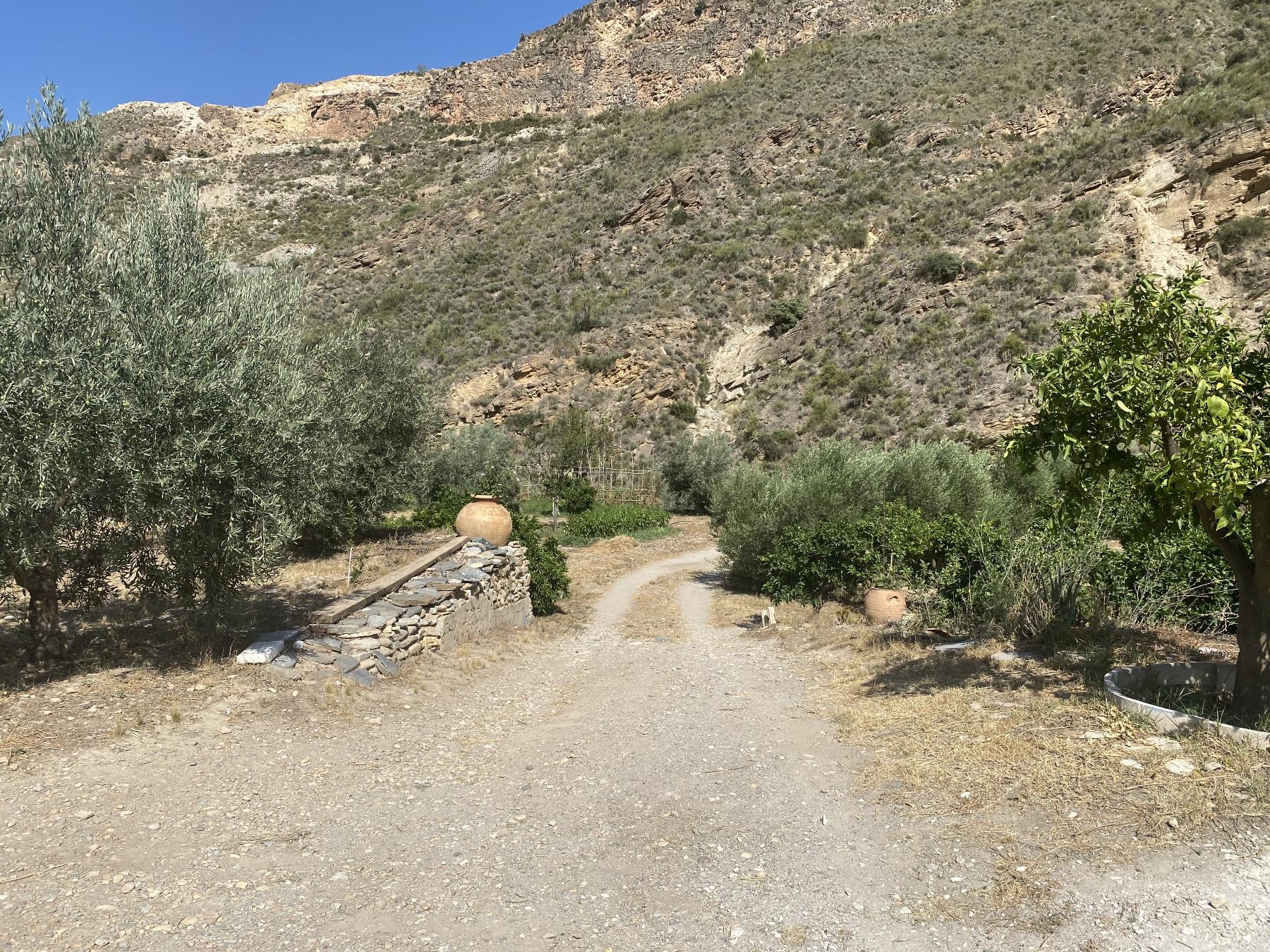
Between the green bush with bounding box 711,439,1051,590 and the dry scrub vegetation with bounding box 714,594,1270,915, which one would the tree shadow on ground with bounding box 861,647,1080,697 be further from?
the green bush with bounding box 711,439,1051,590

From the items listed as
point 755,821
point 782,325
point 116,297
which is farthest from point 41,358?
point 782,325

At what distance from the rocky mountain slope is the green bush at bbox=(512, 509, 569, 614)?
5.37m

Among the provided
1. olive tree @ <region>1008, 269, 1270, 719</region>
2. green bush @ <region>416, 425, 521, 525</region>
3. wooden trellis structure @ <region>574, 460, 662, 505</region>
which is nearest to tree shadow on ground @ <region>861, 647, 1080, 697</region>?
olive tree @ <region>1008, 269, 1270, 719</region>

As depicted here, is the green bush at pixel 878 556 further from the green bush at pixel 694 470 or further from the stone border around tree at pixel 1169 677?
the green bush at pixel 694 470

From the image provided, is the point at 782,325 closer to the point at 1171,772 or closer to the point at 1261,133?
the point at 1261,133

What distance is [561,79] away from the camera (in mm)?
62906

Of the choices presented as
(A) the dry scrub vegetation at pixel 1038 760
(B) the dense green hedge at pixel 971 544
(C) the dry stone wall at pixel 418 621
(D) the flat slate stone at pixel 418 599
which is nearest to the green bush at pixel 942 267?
(B) the dense green hedge at pixel 971 544

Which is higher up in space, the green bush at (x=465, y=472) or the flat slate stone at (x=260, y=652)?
the green bush at (x=465, y=472)

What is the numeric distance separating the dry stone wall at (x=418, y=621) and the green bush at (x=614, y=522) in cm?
780

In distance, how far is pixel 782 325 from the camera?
31625mm

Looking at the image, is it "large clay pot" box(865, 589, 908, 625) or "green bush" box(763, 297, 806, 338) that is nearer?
"large clay pot" box(865, 589, 908, 625)

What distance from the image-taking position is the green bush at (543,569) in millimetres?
11109

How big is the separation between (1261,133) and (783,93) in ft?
88.0

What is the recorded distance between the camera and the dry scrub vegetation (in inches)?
141
